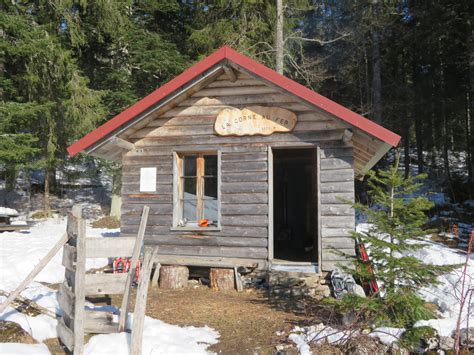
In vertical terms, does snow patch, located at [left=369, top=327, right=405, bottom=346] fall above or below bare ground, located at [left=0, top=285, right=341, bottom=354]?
above

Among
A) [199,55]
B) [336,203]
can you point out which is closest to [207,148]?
[336,203]

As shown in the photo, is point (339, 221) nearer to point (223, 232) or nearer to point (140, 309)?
point (223, 232)

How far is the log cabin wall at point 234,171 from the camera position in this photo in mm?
8344

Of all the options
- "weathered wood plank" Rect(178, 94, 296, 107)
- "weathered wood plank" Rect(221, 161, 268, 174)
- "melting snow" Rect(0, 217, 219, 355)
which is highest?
"weathered wood plank" Rect(178, 94, 296, 107)

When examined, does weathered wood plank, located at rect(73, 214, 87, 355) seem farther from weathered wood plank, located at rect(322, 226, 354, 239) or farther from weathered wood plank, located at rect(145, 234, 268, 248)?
weathered wood plank, located at rect(322, 226, 354, 239)

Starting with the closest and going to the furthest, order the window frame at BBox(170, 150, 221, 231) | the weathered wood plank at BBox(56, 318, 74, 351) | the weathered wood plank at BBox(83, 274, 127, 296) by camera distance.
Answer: the weathered wood plank at BBox(56, 318, 74, 351) → the weathered wood plank at BBox(83, 274, 127, 296) → the window frame at BBox(170, 150, 221, 231)

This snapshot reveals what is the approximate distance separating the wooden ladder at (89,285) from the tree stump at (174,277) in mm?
3530

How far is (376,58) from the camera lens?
20891mm

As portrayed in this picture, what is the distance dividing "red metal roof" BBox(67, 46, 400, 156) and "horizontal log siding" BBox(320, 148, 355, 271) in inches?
32.0

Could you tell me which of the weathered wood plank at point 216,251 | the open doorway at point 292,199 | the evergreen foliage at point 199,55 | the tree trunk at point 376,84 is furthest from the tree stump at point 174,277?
the tree trunk at point 376,84

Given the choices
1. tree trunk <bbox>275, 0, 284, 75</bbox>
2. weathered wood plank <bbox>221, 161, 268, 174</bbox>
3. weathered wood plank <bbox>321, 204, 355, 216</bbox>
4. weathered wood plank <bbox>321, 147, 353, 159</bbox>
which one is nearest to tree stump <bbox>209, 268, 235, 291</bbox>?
weathered wood plank <bbox>221, 161, 268, 174</bbox>

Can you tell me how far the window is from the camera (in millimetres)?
9219

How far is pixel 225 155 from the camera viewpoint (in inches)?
355

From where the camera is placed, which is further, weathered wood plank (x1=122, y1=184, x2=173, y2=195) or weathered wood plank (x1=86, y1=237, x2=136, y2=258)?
weathered wood plank (x1=122, y1=184, x2=173, y2=195)
